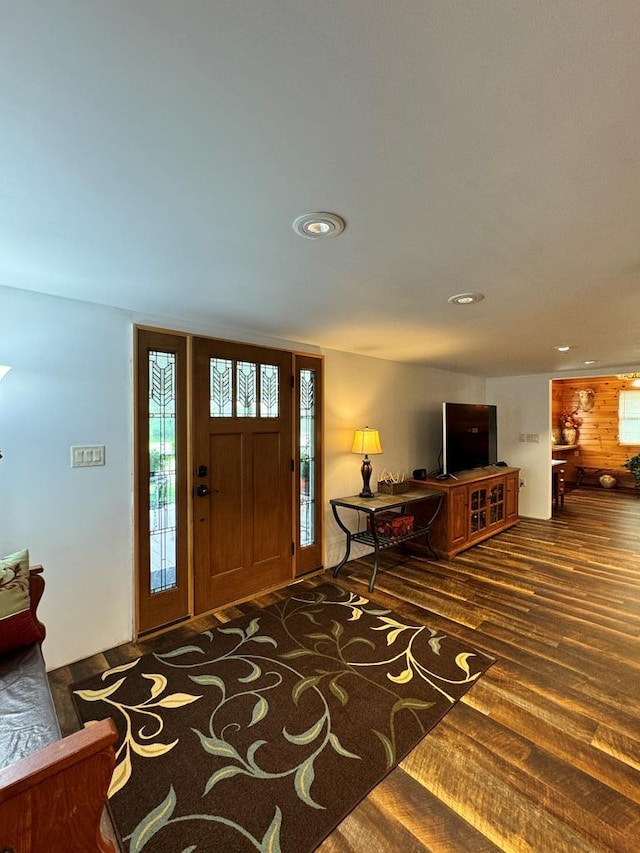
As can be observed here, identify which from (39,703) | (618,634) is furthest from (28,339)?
(618,634)

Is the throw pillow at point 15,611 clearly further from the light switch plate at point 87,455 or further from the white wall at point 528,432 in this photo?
the white wall at point 528,432

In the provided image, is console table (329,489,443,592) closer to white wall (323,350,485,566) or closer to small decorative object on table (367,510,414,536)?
small decorative object on table (367,510,414,536)

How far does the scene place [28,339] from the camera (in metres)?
2.19

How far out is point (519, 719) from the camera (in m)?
1.90

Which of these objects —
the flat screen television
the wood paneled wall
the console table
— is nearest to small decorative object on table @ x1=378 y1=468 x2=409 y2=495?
the console table

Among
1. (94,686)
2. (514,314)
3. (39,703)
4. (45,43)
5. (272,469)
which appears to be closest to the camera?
(45,43)

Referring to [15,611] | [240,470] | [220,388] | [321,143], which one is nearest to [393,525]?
[240,470]

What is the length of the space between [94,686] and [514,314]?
11.4ft

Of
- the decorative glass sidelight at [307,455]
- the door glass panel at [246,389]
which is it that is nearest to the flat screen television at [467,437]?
the decorative glass sidelight at [307,455]

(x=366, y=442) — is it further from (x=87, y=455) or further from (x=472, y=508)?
(x=87, y=455)

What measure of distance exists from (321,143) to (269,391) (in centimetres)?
243

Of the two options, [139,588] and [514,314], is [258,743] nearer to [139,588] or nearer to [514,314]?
[139,588]

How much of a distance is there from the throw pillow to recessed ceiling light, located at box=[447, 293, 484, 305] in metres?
2.63

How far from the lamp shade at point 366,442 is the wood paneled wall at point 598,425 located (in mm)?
5834
